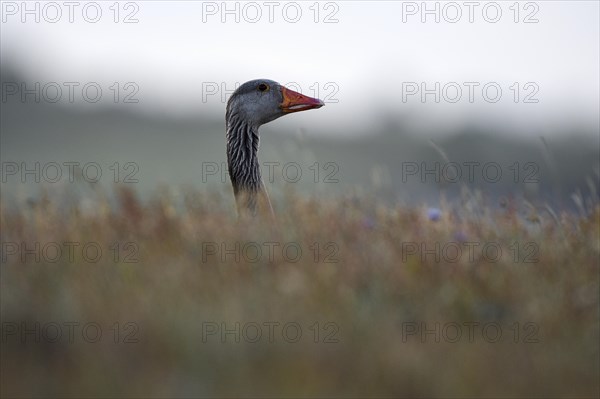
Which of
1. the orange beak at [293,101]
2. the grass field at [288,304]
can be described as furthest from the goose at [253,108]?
the grass field at [288,304]

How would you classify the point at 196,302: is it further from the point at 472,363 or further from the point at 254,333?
the point at 472,363

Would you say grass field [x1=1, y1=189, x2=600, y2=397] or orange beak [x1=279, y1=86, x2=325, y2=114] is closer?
grass field [x1=1, y1=189, x2=600, y2=397]

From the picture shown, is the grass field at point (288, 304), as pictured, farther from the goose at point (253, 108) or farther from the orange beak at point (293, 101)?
the orange beak at point (293, 101)

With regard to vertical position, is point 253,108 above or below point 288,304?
above

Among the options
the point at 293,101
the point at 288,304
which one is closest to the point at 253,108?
the point at 293,101

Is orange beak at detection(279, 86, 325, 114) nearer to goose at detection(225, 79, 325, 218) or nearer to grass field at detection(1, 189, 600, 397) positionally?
goose at detection(225, 79, 325, 218)

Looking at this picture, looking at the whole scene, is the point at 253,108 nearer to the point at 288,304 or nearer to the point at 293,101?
the point at 293,101

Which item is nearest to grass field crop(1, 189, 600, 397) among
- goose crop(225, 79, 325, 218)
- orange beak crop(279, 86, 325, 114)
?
goose crop(225, 79, 325, 218)

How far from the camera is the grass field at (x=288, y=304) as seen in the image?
495 centimetres

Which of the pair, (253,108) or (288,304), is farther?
(253,108)

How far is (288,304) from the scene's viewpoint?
5570 mm

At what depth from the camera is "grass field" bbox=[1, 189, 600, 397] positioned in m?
4.95

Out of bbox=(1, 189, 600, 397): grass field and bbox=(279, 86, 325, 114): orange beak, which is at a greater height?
bbox=(279, 86, 325, 114): orange beak

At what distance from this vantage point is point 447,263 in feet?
21.4
